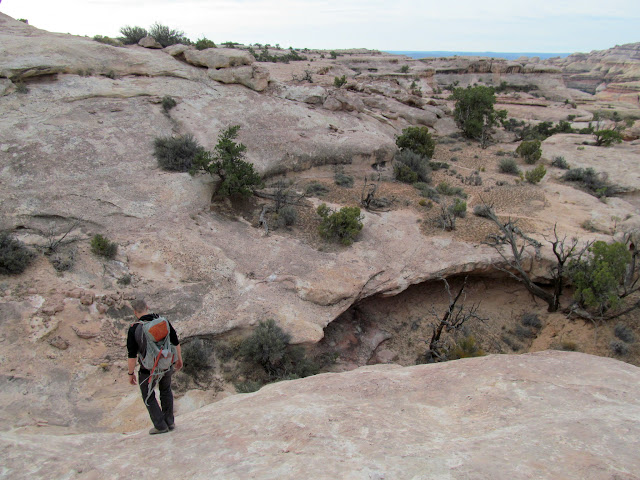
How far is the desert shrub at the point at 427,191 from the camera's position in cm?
1410

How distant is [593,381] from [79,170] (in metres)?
12.0

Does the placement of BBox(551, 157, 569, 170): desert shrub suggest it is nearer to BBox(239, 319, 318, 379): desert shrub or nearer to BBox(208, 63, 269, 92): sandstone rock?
BBox(208, 63, 269, 92): sandstone rock

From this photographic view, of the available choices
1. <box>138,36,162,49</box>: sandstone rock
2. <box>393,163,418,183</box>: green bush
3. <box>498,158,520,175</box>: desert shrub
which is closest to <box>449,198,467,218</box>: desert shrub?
<box>393,163,418,183</box>: green bush

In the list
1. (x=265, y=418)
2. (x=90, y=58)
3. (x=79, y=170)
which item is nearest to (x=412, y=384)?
(x=265, y=418)

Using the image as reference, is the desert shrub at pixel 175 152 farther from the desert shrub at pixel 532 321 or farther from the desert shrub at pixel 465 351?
the desert shrub at pixel 532 321

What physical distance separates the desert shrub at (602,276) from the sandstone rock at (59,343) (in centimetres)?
1107

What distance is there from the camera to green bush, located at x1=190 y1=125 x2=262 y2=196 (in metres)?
11.4

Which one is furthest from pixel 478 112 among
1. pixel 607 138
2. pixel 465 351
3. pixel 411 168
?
pixel 465 351

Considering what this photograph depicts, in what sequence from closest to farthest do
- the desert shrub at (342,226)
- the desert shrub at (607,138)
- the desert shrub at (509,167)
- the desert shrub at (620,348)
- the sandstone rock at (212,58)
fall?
1. the desert shrub at (620,348)
2. the desert shrub at (342,226)
3. the sandstone rock at (212,58)
4. the desert shrub at (509,167)
5. the desert shrub at (607,138)

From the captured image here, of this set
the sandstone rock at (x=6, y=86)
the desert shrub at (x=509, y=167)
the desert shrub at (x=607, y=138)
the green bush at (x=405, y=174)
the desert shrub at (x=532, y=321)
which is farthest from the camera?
the desert shrub at (x=607, y=138)

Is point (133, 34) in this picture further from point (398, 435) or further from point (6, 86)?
point (398, 435)

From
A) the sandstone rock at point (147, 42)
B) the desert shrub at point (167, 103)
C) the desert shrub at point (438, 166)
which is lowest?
the desert shrub at point (438, 166)

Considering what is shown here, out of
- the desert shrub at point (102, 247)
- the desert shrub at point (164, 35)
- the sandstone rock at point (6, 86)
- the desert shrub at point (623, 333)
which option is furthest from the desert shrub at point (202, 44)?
the desert shrub at point (623, 333)

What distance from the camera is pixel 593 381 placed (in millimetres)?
5000
